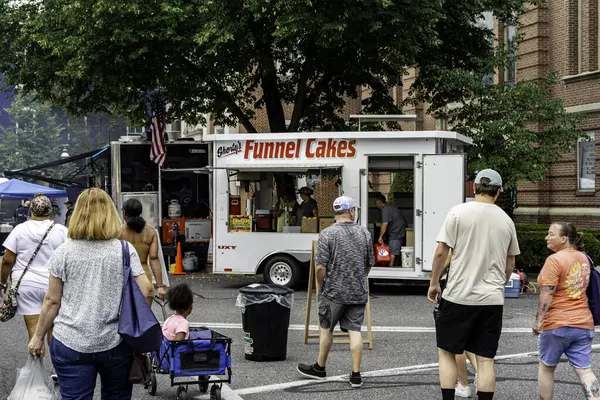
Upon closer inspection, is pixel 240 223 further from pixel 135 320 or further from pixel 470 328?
pixel 135 320

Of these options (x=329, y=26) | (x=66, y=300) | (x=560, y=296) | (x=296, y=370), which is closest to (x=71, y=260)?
(x=66, y=300)

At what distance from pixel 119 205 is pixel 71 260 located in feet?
56.9

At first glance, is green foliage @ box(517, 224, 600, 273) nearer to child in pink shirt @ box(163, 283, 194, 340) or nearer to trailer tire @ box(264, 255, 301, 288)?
trailer tire @ box(264, 255, 301, 288)

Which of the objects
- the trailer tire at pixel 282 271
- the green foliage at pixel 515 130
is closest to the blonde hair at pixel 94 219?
the trailer tire at pixel 282 271

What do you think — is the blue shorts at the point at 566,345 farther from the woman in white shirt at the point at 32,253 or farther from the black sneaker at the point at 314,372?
the woman in white shirt at the point at 32,253

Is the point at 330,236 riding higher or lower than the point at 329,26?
lower

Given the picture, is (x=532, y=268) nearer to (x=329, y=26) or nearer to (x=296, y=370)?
(x=329, y=26)

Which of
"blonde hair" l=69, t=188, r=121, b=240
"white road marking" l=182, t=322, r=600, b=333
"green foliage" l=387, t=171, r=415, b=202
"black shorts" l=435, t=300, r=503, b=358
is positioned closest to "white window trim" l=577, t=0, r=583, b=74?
"green foliage" l=387, t=171, r=415, b=202

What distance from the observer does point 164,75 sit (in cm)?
2212

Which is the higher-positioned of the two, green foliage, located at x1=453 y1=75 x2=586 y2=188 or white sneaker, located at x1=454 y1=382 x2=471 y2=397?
green foliage, located at x1=453 y1=75 x2=586 y2=188

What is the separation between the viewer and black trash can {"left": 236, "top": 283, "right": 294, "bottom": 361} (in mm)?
10039

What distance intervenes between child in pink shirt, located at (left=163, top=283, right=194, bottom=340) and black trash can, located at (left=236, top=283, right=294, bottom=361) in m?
1.86

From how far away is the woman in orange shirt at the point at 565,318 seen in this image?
6.91m

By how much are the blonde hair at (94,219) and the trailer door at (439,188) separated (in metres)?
11.5
